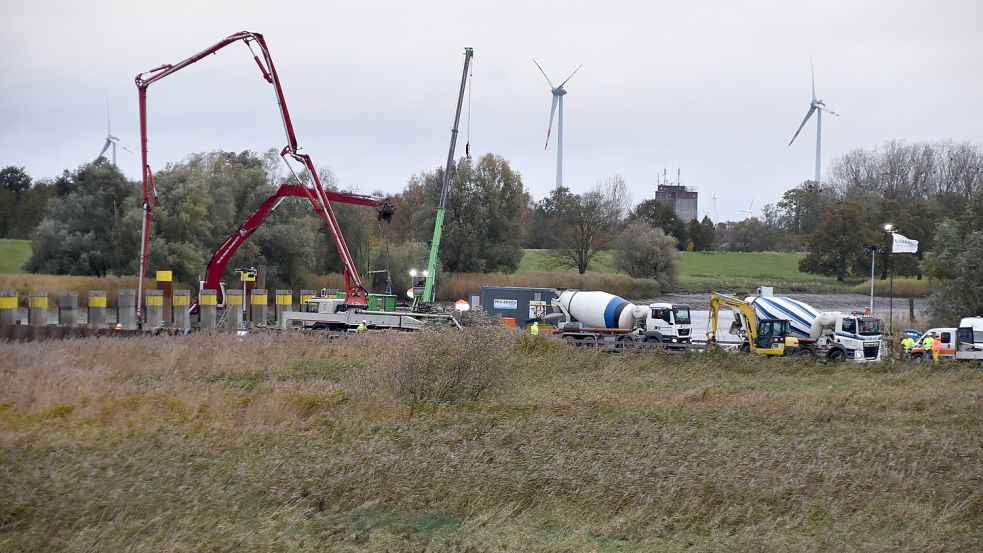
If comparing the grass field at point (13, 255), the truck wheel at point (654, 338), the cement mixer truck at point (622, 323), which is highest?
the grass field at point (13, 255)

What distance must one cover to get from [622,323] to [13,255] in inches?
1706

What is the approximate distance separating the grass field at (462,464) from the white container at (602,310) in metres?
18.8

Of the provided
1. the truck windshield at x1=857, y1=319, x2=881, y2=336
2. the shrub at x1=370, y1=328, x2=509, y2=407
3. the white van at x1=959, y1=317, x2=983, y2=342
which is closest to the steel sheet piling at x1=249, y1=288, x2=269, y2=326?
the truck windshield at x1=857, y1=319, x2=881, y2=336

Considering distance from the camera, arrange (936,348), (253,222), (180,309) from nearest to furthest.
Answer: (936,348)
(253,222)
(180,309)

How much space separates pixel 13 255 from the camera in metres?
65.5

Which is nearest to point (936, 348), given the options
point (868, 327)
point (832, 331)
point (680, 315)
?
point (868, 327)

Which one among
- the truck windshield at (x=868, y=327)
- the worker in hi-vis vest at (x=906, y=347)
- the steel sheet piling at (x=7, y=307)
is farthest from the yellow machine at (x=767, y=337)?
the steel sheet piling at (x=7, y=307)

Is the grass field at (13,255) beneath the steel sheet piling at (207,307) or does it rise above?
above

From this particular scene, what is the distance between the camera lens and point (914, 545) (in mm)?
11781

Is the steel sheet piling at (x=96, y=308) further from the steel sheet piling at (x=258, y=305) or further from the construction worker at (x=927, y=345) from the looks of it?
the construction worker at (x=927, y=345)

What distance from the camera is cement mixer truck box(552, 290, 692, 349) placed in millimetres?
41562

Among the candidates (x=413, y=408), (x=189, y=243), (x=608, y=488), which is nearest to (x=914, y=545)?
(x=608, y=488)

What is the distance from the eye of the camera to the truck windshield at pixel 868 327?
1555 inches

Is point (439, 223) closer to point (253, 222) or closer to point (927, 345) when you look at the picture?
point (253, 222)
